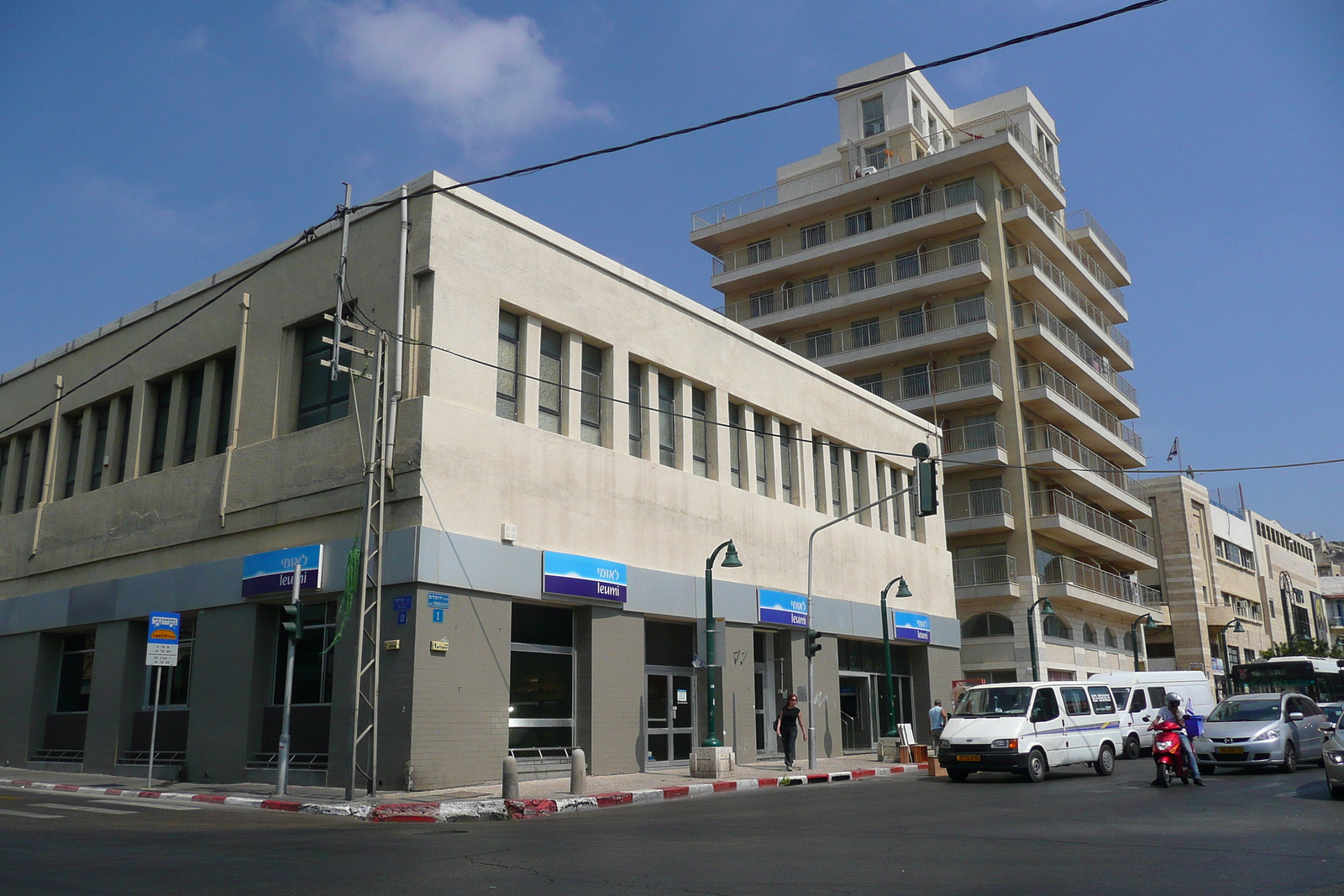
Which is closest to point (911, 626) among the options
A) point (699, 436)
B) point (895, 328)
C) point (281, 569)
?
point (699, 436)

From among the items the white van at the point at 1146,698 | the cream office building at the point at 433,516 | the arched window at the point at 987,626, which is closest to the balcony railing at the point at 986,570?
the arched window at the point at 987,626

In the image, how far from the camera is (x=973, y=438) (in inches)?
1796

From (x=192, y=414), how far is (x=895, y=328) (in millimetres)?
32057

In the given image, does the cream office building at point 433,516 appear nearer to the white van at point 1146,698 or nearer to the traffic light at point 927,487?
the traffic light at point 927,487

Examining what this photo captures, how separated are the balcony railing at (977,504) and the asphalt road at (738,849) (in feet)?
92.7

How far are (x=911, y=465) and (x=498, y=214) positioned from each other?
1999cm

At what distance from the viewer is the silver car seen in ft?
66.8

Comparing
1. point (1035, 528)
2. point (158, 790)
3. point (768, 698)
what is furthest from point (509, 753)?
point (1035, 528)

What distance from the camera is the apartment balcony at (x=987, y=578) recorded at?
43.8 meters

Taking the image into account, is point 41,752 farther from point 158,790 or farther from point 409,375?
point 409,375

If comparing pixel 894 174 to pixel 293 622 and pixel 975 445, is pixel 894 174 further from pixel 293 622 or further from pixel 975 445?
pixel 293 622

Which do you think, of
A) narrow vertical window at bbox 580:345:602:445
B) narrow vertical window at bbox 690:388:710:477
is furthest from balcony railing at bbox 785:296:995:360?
narrow vertical window at bbox 580:345:602:445

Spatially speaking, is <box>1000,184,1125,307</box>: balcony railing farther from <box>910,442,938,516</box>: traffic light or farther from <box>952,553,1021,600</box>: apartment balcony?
<box>910,442,938,516</box>: traffic light

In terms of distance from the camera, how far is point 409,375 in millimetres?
19953
